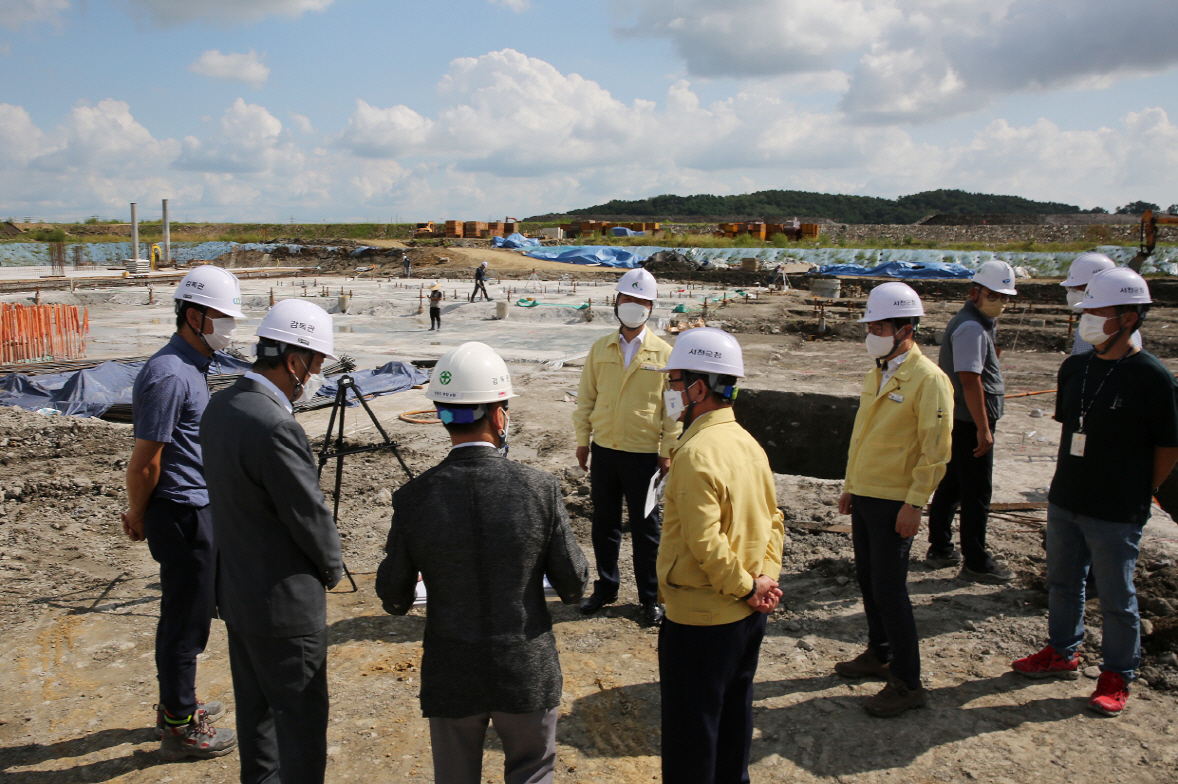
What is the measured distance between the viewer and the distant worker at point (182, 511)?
3.16m

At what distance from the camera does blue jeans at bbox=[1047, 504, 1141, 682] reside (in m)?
3.59

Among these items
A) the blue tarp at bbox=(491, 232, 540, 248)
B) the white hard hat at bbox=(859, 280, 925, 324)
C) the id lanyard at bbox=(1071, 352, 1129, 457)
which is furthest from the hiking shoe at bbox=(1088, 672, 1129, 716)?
the blue tarp at bbox=(491, 232, 540, 248)

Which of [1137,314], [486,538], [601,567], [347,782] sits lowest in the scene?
[347,782]

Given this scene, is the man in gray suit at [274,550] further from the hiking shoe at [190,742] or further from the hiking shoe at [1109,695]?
the hiking shoe at [1109,695]

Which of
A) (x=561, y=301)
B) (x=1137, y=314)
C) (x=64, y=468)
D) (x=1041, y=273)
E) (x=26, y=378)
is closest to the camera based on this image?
(x=1137, y=314)

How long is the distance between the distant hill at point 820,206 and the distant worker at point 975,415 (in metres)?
107

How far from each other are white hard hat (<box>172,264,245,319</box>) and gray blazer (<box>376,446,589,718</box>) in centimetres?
163

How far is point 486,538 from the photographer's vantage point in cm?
219

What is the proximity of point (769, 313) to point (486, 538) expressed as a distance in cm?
2256

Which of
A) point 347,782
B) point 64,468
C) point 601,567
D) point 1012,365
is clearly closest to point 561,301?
point 1012,365

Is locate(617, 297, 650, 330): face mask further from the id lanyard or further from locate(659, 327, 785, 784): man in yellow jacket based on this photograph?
the id lanyard

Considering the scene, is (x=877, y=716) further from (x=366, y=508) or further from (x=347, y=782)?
(x=366, y=508)

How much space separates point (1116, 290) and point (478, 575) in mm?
3269

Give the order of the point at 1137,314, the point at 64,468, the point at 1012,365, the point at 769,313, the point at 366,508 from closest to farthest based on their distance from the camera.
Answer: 1. the point at 1137,314
2. the point at 366,508
3. the point at 64,468
4. the point at 1012,365
5. the point at 769,313
